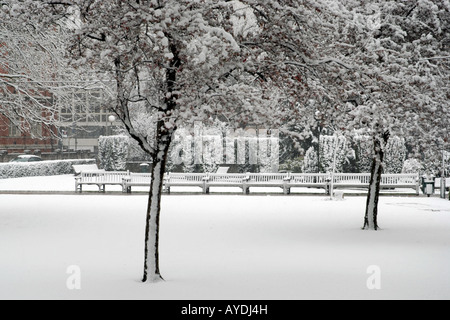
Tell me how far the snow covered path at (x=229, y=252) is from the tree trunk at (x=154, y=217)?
0.28m

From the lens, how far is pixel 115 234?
42.8ft

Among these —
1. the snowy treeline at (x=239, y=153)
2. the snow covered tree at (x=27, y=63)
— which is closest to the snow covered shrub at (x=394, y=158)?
the snowy treeline at (x=239, y=153)

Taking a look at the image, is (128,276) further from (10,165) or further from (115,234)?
(10,165)

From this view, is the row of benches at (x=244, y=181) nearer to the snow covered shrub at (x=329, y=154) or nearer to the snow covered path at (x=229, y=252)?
the snow covered shrub at (x=329, y=154)

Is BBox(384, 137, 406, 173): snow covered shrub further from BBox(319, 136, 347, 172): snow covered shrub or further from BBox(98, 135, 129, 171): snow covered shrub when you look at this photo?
BBox(98, 135, 129, 171): snow covered shrub

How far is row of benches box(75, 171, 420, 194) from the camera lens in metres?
25.3

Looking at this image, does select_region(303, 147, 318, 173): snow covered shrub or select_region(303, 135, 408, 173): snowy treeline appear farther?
select_region(303, 147, 318, 173): snow covered shrub

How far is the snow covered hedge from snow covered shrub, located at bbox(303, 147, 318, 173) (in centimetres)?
1669

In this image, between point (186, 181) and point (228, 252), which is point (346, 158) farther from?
point (228, 252)

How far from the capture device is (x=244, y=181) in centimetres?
2584

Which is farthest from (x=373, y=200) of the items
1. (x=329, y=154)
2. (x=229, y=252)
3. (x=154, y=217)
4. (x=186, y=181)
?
(x=329, y=154)

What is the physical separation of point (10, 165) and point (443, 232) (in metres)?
26.9

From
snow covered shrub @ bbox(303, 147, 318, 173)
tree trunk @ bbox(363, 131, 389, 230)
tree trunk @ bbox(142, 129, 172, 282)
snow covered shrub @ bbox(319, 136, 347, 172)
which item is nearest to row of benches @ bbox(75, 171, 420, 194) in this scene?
snow covered shrub @ bbox(319, 136, 347, 172)
